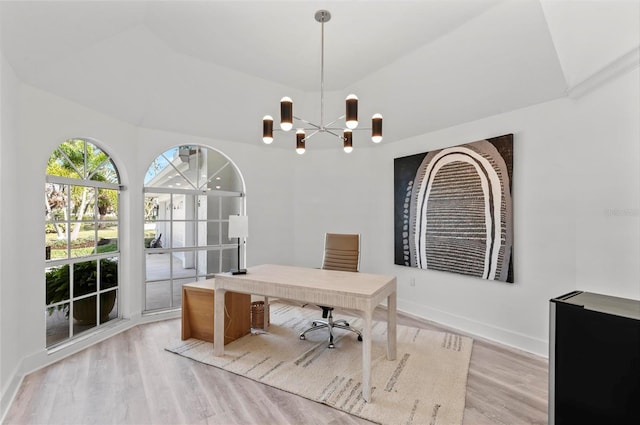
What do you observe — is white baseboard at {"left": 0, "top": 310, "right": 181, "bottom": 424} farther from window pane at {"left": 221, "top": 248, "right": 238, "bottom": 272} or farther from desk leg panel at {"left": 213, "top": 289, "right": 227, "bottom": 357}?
desk leg panel at {"left": 213, "top": 289, "right": 227, "bottom": 357}

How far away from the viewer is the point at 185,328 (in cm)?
330

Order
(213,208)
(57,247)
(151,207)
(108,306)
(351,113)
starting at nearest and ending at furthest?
(351,113) → (57,247) → (108,306) → (151,207) → (213,208)

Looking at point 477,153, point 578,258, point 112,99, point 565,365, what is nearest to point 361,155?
point 477,153

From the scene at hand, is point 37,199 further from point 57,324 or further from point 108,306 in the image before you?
point 108,306

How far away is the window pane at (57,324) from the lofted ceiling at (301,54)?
207 centimetres

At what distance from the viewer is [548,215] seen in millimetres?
2910

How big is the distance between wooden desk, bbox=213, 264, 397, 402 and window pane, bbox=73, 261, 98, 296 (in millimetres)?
1564

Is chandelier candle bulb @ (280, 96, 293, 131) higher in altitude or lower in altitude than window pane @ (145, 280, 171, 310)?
higher

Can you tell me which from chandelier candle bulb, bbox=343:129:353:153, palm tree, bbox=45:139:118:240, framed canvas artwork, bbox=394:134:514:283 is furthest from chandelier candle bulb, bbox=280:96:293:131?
palm tree, bbox=45:139:118:240

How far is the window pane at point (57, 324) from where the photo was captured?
297cm

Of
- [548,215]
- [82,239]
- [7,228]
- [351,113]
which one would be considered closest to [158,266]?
[82,239]

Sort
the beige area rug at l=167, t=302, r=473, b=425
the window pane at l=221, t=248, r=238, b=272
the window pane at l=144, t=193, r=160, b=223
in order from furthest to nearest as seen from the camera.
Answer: the window pane at l=221, t=248, r=238, b=272 → the window pane at l=144, t=193, r=160, b=223 → the beige area rug at l=167, t=302, r=473, b=425

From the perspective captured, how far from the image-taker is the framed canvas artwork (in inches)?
127

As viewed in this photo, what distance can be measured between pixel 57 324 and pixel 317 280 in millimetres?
2670
